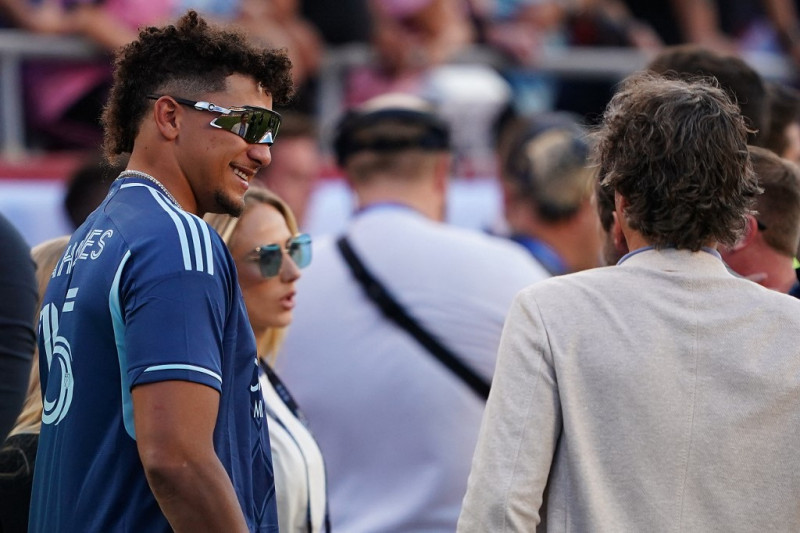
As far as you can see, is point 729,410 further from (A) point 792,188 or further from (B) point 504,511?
(A) point 792,188

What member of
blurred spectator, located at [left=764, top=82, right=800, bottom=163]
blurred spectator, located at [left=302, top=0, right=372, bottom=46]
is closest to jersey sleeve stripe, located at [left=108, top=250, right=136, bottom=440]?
blurred spectator, located at [left=764, top=82, right=800, bottom=163]

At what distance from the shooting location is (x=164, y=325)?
1876mm

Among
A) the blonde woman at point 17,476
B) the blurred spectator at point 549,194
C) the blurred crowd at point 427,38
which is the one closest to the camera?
the blonde woman at point 17,476

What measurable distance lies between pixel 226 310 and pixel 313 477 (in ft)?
2.65

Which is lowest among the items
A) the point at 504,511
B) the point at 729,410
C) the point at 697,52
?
the point at 504,511

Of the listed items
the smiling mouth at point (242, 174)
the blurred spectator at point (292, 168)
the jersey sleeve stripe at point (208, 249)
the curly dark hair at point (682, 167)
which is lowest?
the blurred spectator at point (292, 168)

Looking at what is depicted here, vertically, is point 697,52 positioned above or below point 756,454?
above

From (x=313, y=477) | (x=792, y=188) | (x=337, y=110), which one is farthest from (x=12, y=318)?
(x=337, y=110)

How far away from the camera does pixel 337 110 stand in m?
7.09

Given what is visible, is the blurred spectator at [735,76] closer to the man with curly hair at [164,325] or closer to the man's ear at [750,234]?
the man's ear at [750,234]

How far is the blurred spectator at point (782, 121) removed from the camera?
141 inches

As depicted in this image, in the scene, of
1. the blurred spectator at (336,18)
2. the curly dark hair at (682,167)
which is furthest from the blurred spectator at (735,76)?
the blurred spectator at (336,18)

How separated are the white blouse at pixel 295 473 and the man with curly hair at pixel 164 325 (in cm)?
48

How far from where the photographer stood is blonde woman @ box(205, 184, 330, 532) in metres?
2.64
